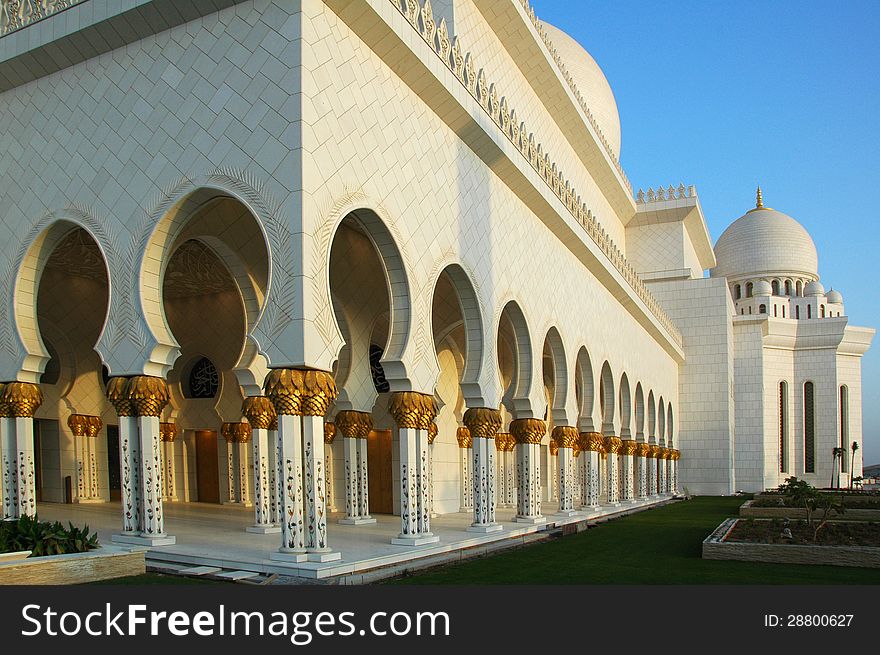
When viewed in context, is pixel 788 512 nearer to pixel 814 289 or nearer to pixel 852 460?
pixel 852 460

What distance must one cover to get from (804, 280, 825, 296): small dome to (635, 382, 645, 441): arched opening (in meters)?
15.4

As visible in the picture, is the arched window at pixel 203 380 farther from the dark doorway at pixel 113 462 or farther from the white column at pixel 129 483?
the white column at pixel 129 483

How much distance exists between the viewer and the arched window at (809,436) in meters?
30.8

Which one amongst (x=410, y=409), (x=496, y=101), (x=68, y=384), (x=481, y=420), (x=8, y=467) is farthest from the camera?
(x=68, y=384)

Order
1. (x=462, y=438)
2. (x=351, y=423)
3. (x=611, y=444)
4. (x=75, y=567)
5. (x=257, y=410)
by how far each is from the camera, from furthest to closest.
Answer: (x=611, y=444) < (x=462, y=438) < (x=351, y=423) < (x=257, y=410) < (x=75, y=567)

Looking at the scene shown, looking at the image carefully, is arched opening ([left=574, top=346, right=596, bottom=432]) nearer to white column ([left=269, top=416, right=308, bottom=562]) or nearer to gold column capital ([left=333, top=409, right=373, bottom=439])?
gold column capital ([left=333, top=409, right=373, bottom=439])

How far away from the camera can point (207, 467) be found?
1597 cm

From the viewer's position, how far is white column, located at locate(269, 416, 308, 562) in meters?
6.97

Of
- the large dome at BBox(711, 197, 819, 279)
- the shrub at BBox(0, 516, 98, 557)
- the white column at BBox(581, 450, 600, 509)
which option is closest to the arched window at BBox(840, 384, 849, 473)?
the large dome at BBox(711, 197, 819, 279)

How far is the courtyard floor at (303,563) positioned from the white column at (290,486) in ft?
0.62

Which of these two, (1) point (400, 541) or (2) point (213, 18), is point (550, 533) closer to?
(1) point (400, 541)

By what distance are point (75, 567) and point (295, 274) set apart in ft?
9.51

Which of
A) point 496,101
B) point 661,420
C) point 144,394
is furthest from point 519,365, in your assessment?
point 661,420

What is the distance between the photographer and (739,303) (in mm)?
34062
